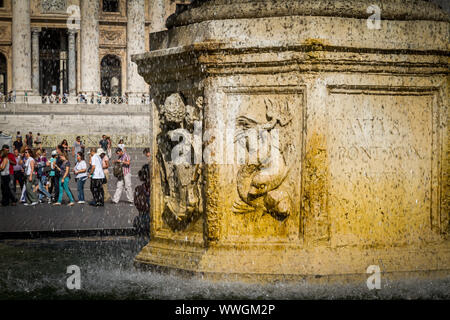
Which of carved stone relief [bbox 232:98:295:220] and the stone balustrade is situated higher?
the stone balustrade

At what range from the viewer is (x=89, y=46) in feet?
144

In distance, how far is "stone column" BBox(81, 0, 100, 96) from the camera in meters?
43.9

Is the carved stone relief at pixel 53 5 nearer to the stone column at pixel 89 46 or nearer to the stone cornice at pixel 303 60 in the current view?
the stone column at pixel 89 46

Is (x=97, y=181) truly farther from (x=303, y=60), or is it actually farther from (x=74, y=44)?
(x=74, y=44)

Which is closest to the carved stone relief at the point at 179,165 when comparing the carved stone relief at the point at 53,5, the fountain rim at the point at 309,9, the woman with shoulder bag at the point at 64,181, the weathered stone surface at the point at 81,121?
the fountain rim at the point at 309,9

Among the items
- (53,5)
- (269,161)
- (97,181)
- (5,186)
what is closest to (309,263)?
(269,161)

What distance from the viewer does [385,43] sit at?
13.6 ft

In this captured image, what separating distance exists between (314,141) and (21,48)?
42358mm

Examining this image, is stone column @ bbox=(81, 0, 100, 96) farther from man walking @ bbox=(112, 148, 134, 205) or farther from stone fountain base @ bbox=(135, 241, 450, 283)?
stone fountain base @ bbox=(135, 241, 450, 283)

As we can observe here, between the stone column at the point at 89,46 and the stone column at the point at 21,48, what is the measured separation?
3253 mm

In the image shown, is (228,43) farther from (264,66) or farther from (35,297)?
(35,297)

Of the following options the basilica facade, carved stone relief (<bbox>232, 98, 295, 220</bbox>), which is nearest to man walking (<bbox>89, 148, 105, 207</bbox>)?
carved stone relief (<bbox>232, 98, 295, 220</bbox>)

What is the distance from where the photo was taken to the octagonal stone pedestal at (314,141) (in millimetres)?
4074

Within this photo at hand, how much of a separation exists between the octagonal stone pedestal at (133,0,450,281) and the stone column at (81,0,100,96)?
40454 millimetres
